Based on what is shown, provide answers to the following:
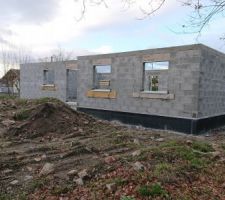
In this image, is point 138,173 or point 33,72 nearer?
point 138,173

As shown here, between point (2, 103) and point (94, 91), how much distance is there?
14.0 ft

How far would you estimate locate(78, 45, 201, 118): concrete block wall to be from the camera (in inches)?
443

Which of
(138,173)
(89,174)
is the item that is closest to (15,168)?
(89,174)

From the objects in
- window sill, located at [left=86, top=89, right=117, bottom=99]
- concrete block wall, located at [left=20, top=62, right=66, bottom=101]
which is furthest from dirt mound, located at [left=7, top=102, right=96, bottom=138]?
concrete block wall, located at [left=20, top=62, right=66, bottom=101]

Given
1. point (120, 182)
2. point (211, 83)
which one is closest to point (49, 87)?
point (211, 83)

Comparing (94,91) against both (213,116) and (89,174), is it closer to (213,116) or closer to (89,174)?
(213,116)

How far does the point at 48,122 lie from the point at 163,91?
5255mm

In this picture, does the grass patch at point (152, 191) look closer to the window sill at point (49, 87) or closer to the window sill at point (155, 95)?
the window sill at point (155, 95)

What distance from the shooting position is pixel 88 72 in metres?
15.3

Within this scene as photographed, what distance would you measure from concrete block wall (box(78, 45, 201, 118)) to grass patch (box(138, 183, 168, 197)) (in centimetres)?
748

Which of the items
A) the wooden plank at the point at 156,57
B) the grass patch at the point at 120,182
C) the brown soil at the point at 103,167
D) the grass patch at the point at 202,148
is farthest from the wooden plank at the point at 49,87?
the grass patch at the point at 120,182

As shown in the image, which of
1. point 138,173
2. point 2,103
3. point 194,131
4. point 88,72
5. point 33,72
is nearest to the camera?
point 138,173

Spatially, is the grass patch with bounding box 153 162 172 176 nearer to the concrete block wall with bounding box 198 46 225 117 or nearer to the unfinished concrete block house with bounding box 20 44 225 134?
the unfinished concrete block house with bounding box 20 44 225 134

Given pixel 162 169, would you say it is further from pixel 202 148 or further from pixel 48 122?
pixel 48 122
